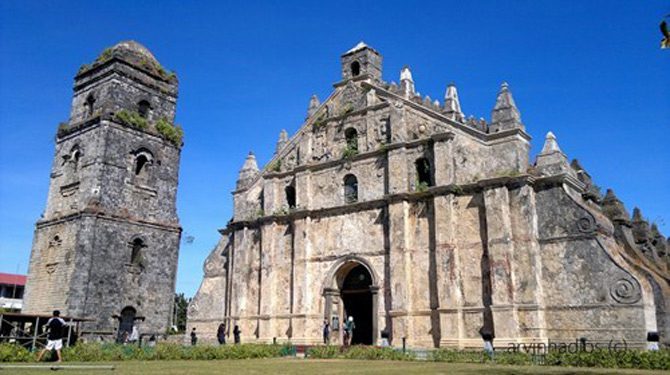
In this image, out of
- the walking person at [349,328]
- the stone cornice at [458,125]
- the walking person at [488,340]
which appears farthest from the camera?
the walking person at [349,328]

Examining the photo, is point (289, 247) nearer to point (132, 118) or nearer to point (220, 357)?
point (220, 357)

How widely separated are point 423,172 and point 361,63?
6.64 meters

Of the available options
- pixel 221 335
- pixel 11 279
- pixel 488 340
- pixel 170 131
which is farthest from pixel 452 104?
pixel 11 279

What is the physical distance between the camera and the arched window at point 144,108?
114 feet

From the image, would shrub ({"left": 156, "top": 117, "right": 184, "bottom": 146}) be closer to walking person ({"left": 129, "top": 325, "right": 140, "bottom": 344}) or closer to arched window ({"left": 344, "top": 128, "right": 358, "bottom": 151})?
walking person ({"left": 129, "top": 325, "right": 140, "bottom": 344})

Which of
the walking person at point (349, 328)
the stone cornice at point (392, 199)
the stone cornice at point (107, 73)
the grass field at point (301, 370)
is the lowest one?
the grass field at point (301, 370)

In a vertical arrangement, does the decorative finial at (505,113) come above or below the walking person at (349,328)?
above

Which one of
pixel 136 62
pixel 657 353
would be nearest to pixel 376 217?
pixel 657 353

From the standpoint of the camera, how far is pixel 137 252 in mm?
32344

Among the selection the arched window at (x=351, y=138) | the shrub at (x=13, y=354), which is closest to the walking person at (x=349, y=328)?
the arched window at (x=351, y=138)

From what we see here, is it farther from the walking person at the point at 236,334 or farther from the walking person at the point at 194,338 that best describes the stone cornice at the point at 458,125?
the walking person at the point at 194,338

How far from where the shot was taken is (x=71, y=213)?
102 feet

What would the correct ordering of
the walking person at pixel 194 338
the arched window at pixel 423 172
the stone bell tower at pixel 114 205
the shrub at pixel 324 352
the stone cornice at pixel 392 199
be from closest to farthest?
1. the shrub at pixel 324 352
2. the stone cornice at pixel 392 199
3. the arched window at pixel 423 172
4. the walking person at pixel 194 338
5. the stone bell tower at pixel 114 205

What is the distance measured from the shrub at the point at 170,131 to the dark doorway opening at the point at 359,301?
1601 cm
